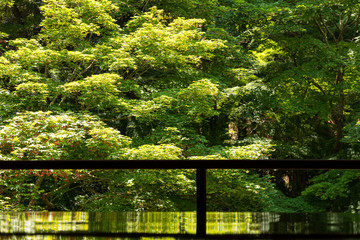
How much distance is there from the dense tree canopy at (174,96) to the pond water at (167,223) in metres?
4.21

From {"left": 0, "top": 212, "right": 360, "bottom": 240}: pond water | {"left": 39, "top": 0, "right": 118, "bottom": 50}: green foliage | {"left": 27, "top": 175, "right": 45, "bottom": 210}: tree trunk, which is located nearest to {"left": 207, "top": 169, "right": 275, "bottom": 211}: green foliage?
{"left": 27, "top": 175, "right": 45, "bottom": 210}: tree trunk

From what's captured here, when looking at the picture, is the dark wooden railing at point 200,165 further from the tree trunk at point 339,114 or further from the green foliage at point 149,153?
the tree trunk at point 339,114

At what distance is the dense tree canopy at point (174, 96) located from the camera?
6.90m

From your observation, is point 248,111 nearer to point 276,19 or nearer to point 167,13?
point 276,19

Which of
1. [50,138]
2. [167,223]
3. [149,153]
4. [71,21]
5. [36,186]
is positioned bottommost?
[167,223]

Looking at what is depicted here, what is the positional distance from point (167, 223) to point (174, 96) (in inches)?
226

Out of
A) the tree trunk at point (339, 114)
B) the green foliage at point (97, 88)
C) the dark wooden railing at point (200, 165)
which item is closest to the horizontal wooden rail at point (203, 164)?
the dark wooden railing at point (200, 165)

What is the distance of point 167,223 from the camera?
199cm

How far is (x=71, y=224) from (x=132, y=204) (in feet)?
17.5

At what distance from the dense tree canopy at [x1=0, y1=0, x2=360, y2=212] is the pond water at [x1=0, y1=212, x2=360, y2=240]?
421 centimetres

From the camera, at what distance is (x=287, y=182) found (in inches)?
418

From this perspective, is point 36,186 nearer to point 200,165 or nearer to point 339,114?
point 200,165

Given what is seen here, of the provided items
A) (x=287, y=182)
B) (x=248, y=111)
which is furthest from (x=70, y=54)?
(x=287, y=182)

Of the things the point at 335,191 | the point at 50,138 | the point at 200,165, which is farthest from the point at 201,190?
the point at 335,191
